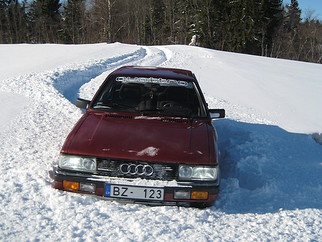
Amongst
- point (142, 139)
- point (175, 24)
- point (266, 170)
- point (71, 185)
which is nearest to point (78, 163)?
point (71, 185)

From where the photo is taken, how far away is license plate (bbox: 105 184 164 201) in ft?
9.64

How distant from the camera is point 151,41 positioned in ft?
190

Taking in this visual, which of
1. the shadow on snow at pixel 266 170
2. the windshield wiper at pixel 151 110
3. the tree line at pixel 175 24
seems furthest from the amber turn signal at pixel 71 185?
the tree line at pixel 175 24

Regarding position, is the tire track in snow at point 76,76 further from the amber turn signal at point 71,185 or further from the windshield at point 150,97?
the amber turn signal at point 71,185

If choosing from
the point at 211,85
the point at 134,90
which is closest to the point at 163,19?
the point at 211,85

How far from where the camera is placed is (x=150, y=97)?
4180 mm

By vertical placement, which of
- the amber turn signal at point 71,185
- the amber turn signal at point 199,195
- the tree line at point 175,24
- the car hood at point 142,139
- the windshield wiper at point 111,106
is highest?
the tree line at point 175,24

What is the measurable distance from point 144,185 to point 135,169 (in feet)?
0.55

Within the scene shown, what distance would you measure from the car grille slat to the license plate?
0.35 ft

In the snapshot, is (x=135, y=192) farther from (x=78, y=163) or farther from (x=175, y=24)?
(x=175, y=24)

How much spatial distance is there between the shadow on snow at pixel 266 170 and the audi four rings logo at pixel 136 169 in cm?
83

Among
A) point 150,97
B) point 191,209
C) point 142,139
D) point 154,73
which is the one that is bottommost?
point 191,209

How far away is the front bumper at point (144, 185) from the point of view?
2.95 meters

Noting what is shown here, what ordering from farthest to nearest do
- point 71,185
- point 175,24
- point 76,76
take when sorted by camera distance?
point 175,24, point 76,76, point 71,185
